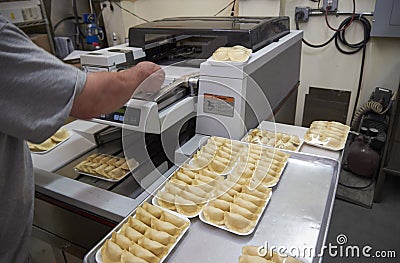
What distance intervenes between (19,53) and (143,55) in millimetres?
700

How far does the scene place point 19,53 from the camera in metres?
0.50

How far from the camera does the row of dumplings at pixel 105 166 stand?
92 cm

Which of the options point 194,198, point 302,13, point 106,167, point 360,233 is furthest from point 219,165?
point 302,13

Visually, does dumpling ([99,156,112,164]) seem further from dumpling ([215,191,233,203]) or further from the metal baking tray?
dumpling ([215,191,233,203])

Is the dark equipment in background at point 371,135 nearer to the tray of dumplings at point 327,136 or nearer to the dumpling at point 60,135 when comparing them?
the tray of dumplings at point 327,136


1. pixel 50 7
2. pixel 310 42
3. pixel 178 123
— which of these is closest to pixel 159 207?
pixel 178 123

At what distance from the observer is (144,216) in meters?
0.69

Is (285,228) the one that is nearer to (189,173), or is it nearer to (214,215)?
(214,215)

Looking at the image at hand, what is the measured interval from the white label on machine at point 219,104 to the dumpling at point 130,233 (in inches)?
18.7

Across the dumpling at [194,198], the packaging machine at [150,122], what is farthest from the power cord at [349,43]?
the dumpling at [194,198]

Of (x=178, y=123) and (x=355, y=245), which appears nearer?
(x=178, y=123)

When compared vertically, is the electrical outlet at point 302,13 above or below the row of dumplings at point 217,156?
above

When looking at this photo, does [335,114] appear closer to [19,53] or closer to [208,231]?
[208,231]

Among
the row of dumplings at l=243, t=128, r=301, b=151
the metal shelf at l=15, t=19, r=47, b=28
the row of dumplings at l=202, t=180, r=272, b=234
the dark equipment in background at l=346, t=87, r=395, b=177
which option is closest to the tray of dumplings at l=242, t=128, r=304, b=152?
the row of dumplings at l=243, t=128, r=301, b=151
